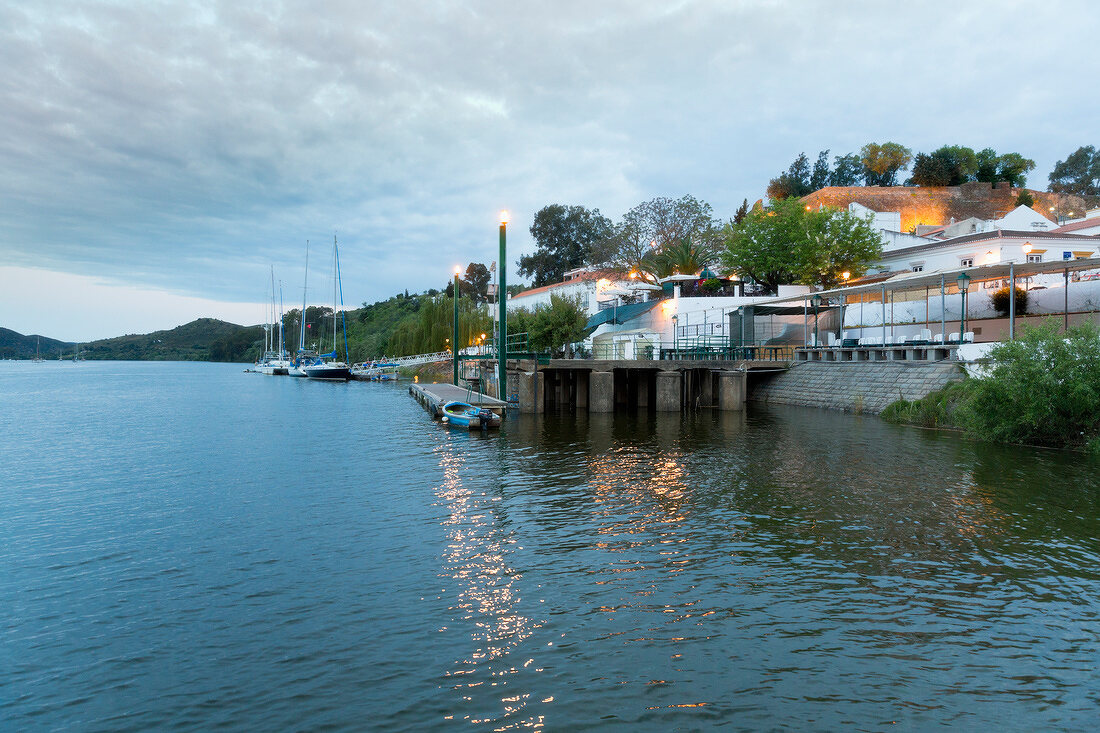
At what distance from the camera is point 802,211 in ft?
167

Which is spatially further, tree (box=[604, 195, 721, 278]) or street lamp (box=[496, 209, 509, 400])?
tree (box=[604, 195, 721, 278])

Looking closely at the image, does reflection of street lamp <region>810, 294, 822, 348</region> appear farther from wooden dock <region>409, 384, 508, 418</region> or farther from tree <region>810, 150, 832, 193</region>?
tree <region>810, 150, 832, 193</region>

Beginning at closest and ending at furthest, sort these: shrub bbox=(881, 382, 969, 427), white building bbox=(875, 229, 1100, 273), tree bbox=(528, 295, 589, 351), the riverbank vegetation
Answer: the riverbank vegetation
shrub bbox=(881, 382, 969, 427)
white building bbox=(875, 229, 1100, 273)
tree bbox=(528, 295, 589, 351)

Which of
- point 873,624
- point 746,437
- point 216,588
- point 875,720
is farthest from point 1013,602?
point 746,437

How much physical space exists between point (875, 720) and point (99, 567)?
10.8 meters

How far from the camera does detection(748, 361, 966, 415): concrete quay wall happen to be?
27.8 metres

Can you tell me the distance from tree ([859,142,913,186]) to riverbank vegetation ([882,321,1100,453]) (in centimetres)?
7483

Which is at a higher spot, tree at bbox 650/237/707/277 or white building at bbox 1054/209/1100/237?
white building at bbox 1054/209/1100/237

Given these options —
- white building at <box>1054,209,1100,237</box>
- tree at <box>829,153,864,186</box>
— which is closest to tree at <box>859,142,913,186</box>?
tree at <box>829,153,864,186</box>

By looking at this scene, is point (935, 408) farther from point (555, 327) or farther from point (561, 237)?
point (561, 237)

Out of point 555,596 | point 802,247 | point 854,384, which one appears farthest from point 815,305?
point 555,596

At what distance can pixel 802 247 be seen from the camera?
48094 mm

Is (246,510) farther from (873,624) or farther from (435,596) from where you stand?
(873,624)

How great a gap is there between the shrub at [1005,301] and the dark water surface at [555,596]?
11778 mm
